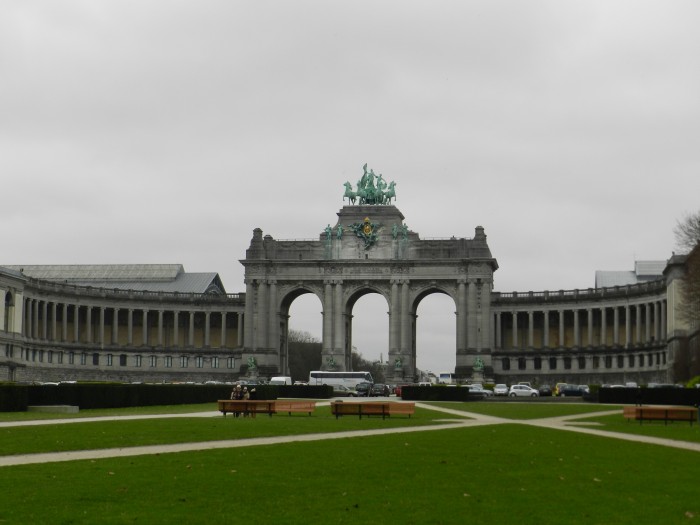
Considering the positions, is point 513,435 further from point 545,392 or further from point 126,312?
point 126,312

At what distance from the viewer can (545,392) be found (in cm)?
11219

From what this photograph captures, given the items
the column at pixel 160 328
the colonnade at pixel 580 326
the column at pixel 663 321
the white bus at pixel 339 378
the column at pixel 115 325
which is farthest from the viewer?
the column at pixel 160 328

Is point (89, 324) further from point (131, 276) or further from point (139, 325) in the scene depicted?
point (131, 276)

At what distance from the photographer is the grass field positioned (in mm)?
20562

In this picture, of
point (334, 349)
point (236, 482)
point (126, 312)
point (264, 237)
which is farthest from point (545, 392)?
point (236, 482)

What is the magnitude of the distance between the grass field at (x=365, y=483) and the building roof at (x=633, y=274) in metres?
132

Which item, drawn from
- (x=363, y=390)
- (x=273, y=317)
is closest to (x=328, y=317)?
(x=273, y=317)

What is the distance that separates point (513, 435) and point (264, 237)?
379 feet

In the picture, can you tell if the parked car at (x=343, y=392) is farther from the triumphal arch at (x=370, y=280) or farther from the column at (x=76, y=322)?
the column at (x=76, y=322)

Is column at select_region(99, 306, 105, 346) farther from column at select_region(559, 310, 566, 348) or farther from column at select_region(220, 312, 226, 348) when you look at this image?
column at select_region(559, 310, 566, 348)

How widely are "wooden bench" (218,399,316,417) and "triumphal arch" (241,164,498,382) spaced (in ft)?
289

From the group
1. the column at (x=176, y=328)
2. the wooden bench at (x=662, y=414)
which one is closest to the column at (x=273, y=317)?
the column at (x=176, y=328)

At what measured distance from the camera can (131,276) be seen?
178250 millimetres

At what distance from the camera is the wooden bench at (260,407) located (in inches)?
2277
